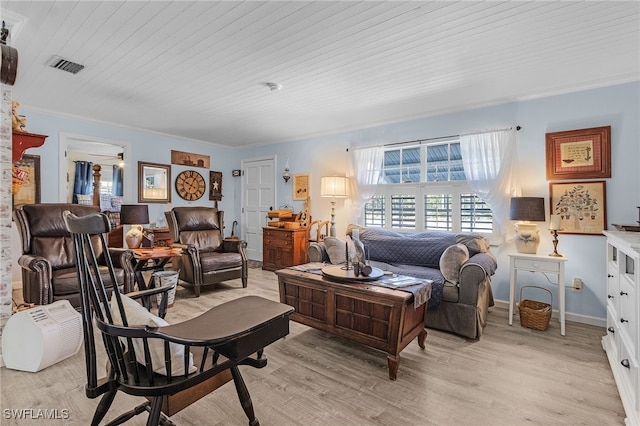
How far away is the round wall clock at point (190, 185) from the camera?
19.2ft

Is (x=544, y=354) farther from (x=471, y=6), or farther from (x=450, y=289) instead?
(x=471, y=6)

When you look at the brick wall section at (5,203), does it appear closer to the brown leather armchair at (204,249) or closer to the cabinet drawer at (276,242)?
the brown leather armchair at (204,249)

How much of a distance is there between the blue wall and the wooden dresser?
1.97 feet

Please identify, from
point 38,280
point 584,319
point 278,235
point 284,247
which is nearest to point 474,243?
point 584,319

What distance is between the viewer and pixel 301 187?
222 inches

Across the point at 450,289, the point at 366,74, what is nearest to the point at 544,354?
the point at 450,289

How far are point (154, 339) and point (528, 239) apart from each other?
3417mm

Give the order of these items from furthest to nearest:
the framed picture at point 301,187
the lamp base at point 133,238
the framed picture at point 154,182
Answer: the framed picture at point 301,187 < the framed picture at point 154,182 < the lamp base at point 133,238

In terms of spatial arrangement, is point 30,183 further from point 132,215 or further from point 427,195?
point 427,195

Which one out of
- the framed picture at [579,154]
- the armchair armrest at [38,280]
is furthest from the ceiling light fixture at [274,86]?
the framed picture at [579,154]

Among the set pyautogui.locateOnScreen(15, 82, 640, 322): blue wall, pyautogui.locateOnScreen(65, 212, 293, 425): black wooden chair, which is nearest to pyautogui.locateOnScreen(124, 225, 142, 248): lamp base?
pyautogui.locateOnScreen(15, 82, 640, 322): blue wall

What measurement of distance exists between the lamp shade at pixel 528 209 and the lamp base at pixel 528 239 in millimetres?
135

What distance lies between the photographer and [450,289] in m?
2.81

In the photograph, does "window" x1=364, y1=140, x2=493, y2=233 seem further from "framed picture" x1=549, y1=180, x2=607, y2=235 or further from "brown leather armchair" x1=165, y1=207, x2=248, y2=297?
"brown leather armchair" x1=165, y1=207, x2=248, y2=297
